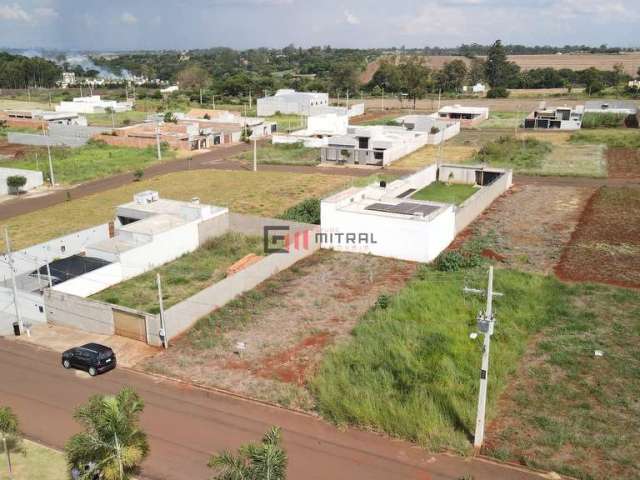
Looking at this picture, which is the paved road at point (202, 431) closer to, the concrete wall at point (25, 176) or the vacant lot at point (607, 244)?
the vacant lot at point (607, 244)

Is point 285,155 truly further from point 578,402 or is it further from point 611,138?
point 578,402

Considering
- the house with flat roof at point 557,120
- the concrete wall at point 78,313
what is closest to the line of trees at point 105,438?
the concrete wall at point 78,313

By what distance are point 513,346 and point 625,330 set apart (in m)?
4.77

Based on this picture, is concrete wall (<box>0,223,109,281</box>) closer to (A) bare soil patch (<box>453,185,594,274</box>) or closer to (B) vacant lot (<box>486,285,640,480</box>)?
(A) bare soil patch (<box>453,185,594,274</box>)

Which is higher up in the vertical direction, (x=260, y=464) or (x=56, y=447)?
(x=260, y=464)

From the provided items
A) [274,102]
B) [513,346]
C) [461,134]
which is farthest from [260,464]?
[274,102]

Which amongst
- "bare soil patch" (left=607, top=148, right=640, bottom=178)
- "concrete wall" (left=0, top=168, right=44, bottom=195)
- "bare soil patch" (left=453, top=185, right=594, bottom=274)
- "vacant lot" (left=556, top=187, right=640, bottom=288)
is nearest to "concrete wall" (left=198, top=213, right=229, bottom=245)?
"bare soil patch" (left=453, top=185, right=594, bottom=274)

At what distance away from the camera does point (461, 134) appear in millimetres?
78125

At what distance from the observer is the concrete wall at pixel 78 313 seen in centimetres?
2272

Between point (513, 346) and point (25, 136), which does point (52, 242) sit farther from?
point (25, 136)

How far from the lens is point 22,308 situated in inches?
954

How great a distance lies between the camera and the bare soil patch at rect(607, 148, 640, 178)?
2058 inches

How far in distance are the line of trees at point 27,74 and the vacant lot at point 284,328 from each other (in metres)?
148

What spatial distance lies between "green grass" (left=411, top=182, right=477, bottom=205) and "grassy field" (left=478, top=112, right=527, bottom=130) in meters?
40.3
